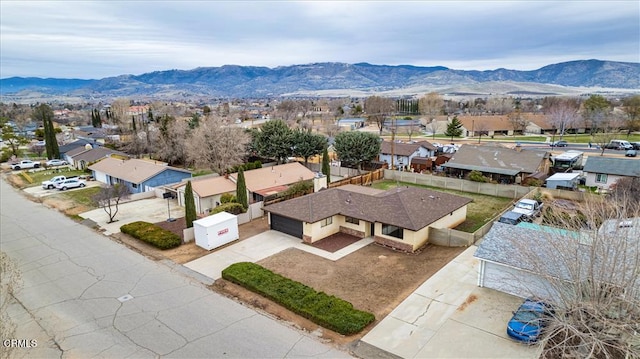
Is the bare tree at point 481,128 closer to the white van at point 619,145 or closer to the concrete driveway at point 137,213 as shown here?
the white van at point 619,145

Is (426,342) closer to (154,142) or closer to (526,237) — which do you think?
(526,237)

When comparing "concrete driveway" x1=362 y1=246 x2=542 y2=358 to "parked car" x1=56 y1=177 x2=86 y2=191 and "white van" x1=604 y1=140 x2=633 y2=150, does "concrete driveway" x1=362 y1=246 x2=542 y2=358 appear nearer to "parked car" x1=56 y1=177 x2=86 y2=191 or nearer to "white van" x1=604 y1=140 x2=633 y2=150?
"parked car" x1=56 y1=177 x2=86 y2=191

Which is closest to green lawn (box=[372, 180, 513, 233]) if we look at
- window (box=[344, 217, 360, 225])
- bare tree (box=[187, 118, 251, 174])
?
window (box=[344, 217, 360, 225])

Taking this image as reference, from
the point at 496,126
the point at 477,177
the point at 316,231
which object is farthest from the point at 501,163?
the point at 496,126

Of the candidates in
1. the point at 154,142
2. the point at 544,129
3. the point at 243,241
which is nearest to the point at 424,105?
the point at 544,129

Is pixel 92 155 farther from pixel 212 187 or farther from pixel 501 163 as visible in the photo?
pixel 501 163

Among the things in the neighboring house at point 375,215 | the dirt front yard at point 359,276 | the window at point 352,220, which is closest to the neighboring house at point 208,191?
the neighboring house at point 375,215
